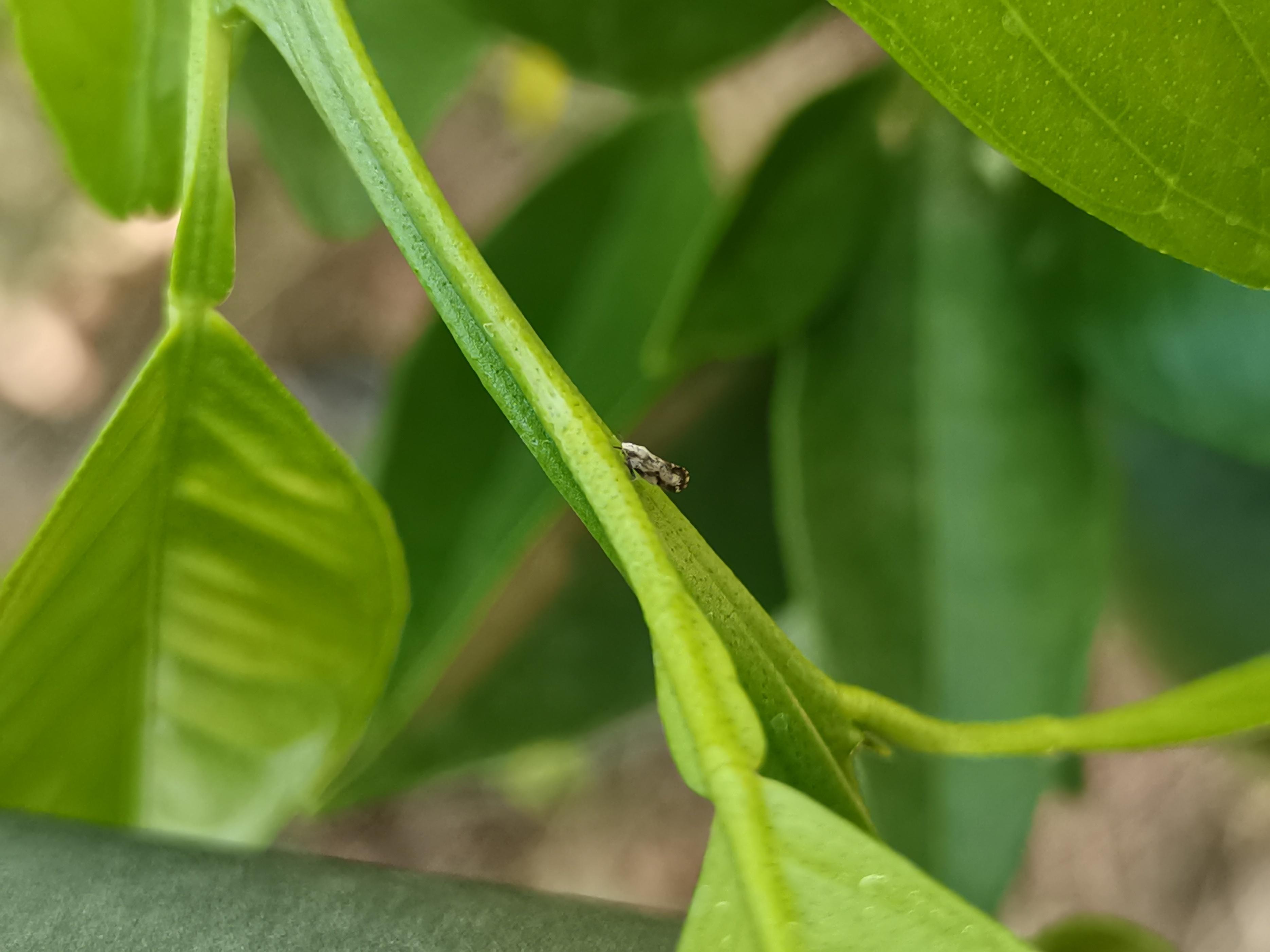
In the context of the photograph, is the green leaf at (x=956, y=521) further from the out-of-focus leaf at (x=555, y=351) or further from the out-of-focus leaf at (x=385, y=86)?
the out-of-focus leaf at (x=385, y=86)

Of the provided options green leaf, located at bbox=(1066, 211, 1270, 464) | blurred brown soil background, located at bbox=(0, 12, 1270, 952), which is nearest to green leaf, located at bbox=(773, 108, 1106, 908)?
green leaf, located at bbox=(1066, 211, 1270, 464)

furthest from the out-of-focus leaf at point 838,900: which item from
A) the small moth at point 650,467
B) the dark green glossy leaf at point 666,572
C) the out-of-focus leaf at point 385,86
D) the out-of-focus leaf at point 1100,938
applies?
the out-of-focus leaf at point 385,86

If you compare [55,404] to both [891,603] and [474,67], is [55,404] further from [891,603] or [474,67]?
[891,603]

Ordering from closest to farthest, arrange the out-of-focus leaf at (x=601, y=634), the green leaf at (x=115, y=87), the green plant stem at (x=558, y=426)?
1. the green plant stem at (x=558, y=426)
2. the green leaf at (x=115, y=87)
3. the out-of-focus leaf at (x=601, y=634)

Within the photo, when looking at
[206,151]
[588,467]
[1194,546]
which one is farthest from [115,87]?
[1194,546]

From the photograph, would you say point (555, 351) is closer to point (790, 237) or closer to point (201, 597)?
point (790, 237)

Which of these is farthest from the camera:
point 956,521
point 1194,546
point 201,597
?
point 1194,546

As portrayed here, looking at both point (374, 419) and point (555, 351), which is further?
point (374, 419)

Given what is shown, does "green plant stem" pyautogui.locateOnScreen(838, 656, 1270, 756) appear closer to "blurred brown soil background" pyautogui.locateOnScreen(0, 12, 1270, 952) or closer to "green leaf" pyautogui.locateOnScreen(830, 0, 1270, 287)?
"green leaf" pyautogui.locateOnScreen(830, 0, 1270, 287)
